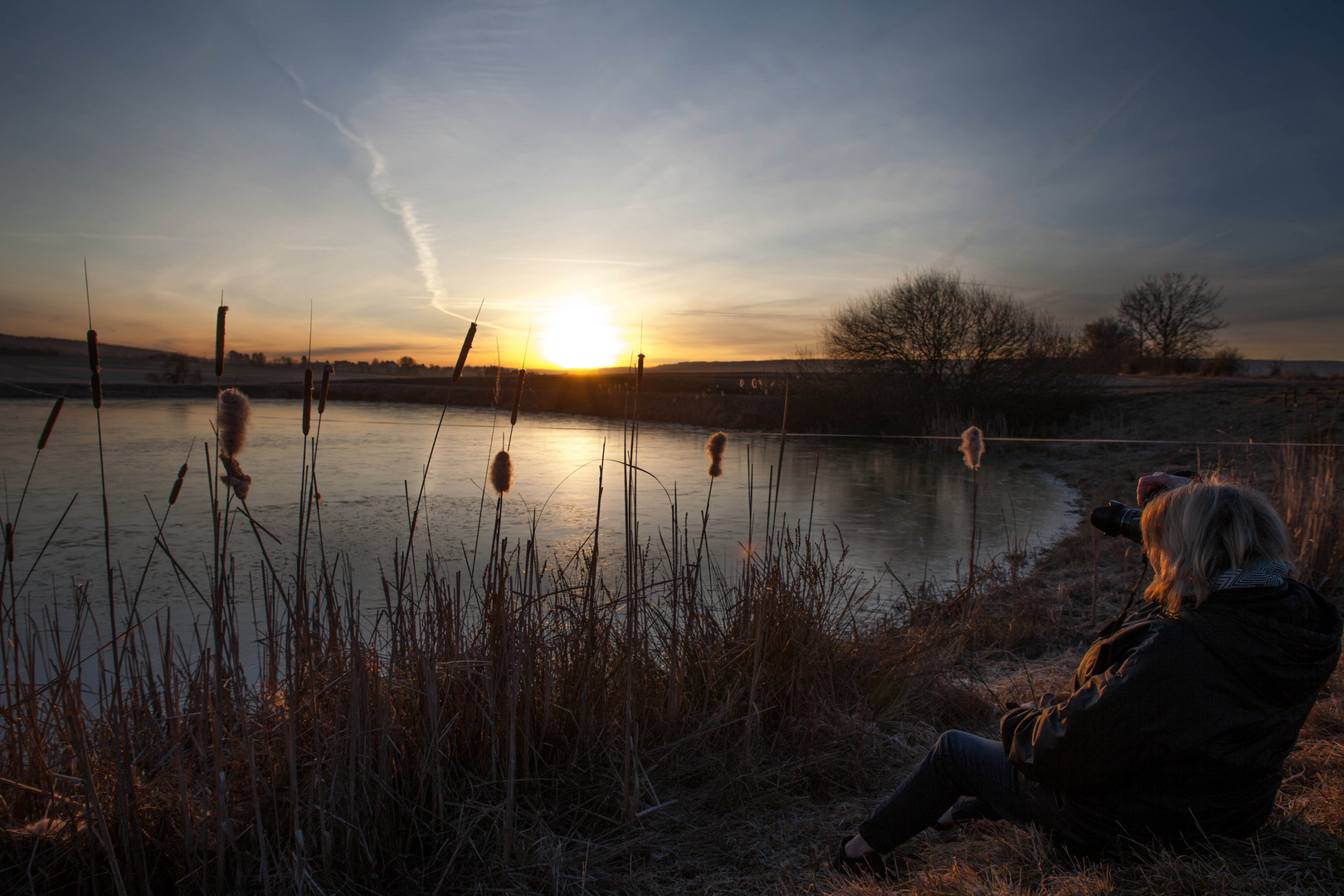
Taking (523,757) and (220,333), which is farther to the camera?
(523,757)

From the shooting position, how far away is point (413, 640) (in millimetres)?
2213

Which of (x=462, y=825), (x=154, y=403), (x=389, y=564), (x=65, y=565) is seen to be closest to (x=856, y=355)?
(x=389, y=564)

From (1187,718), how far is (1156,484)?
2.30ft

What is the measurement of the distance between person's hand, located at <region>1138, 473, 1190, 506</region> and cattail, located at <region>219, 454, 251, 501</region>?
2427 mm

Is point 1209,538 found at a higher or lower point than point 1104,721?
higher

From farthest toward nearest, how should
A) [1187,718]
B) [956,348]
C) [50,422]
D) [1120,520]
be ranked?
[956,348] → [1120,520] → [50,422] → [1187,718]

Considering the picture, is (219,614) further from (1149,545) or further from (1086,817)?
(1149,545)

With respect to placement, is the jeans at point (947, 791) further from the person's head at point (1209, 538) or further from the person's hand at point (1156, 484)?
the person's hand at point (1156, 484)

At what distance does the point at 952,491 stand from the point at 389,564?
348 inches

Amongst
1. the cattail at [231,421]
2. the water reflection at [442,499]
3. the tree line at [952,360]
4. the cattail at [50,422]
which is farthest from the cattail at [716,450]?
the tree line at [952,360]

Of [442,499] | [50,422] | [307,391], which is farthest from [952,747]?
[442,499]

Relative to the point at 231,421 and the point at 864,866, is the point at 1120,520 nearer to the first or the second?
the point at 864,866

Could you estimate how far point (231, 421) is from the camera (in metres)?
1.82

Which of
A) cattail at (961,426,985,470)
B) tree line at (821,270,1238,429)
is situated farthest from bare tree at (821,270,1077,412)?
cattail at (961,426,985,470)
